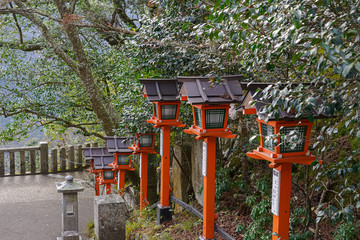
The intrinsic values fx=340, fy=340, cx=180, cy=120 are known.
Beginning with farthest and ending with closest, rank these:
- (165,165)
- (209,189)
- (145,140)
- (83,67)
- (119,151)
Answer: (83,67) < (119,151) < (145,140) < (165,165) < (209,189)

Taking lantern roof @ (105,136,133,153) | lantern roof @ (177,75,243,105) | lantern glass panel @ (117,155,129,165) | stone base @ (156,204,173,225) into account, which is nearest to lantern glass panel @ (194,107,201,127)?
lantern roof @ (177,75,243,105)

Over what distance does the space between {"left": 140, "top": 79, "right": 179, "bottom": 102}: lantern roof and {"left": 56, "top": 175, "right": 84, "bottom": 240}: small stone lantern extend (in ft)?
7.58

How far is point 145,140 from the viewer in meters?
6.59

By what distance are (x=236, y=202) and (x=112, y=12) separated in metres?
7.11

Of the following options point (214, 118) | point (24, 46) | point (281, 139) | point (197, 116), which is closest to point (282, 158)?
point (281, 139)

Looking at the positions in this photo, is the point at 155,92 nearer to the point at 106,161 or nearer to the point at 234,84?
the point at 234,84

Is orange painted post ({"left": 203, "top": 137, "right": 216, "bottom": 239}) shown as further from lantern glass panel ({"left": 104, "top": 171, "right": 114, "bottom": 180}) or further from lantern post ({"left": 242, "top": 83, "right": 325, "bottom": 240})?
lantern glass panel ({"left": 104, "top": 171, "right": 114, "bottom": 180})

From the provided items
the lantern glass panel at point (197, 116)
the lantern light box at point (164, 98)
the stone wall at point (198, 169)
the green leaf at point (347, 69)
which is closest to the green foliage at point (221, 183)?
the stone wall at point (198, 169)

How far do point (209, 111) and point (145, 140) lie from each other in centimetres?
267

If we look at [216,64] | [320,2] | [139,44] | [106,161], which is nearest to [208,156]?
[216,64]

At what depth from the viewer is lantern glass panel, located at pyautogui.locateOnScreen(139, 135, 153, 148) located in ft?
21.5

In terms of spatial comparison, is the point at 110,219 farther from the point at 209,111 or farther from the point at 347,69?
the point at 347,69

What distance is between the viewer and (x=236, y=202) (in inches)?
219

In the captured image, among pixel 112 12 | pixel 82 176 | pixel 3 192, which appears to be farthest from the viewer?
pixel 82 176
